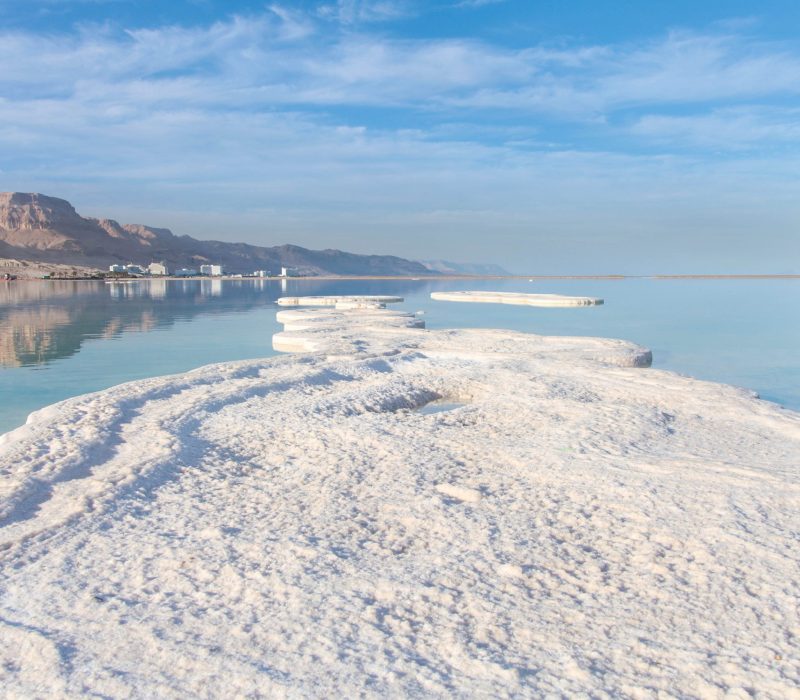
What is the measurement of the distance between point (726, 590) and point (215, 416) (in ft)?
19.3

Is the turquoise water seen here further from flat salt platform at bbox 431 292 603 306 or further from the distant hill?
the distant hill

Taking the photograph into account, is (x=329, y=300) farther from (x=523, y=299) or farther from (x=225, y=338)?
(x=225, y=338)

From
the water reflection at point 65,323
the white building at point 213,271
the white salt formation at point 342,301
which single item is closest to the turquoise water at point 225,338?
the water reflection at point 65,323

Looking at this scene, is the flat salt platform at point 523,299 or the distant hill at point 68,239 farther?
the distant hill at point 68,239

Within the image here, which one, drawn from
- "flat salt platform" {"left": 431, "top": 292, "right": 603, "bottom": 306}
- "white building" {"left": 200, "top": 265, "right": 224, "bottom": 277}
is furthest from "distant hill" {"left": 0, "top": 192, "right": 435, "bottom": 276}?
"flat salt platform" {"left": 431, "top": 292, "right": 603, "bottom": 306}

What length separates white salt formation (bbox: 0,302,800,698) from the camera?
3322 mm

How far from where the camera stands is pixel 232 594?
4016mm

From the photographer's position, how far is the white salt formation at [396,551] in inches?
131

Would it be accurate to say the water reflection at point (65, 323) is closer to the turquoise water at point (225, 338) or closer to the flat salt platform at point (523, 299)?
the turquoise water at point (225, 338)

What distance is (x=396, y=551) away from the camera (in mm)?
4656

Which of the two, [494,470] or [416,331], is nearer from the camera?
[494,470]

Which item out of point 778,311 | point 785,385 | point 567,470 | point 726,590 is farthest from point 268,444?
point 778,311

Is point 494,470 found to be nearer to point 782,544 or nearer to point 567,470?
point 567,470

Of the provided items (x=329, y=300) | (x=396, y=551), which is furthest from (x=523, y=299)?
(x=396, y=551)
